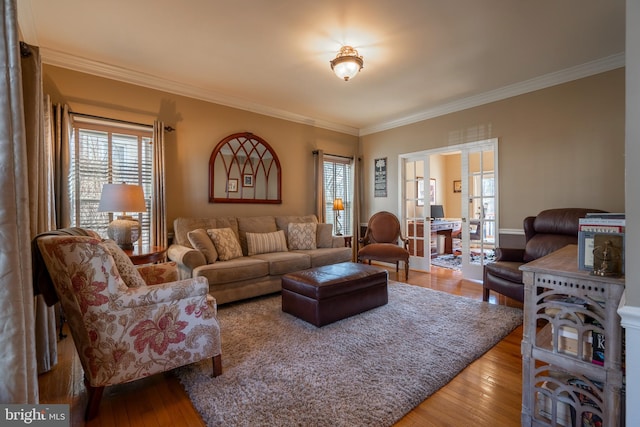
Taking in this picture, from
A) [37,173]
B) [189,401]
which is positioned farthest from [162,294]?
[37,173]

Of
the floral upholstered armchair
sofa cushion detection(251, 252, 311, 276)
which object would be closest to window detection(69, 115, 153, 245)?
sofa cushion detection(251, 252, 311, 276)

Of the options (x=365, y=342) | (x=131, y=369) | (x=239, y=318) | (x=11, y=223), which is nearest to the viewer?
(x=11, y=223)

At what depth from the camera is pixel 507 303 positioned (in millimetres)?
3303

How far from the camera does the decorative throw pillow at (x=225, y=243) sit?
349 cm

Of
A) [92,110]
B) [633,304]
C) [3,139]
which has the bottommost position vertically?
[633,304]

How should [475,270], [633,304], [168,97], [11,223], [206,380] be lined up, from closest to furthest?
1. [11,223]
2. [633,304]
3. [206,380]
4. [168,97]
5. [475,270]

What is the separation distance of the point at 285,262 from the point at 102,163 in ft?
7.80

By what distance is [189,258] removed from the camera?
308 centimetres

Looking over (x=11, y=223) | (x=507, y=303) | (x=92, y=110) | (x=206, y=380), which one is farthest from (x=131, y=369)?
(x=507, y=303)

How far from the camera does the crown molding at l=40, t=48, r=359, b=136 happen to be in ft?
9.88

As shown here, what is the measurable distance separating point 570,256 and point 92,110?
176 inches

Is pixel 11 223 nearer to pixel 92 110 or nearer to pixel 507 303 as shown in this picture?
pixel 92 110

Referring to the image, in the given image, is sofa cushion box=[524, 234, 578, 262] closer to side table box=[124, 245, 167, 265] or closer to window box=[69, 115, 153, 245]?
side table box=[124, 245, 167, 265]

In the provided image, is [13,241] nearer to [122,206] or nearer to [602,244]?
[122,206]
